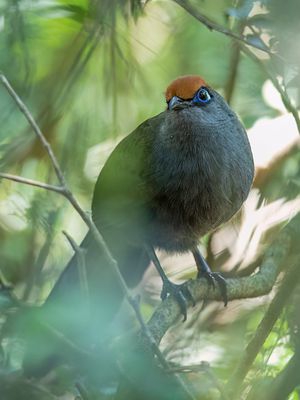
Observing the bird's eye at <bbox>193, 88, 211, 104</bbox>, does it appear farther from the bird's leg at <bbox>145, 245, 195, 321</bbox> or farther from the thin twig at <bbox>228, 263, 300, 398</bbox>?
the thin twig at <bbox>228, 263, 300, 398</bbox>

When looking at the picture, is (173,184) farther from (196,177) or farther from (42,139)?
(42,139)

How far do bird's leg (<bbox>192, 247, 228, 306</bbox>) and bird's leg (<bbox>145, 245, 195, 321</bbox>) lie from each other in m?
0.19

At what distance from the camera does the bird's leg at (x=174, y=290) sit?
13.7 ft

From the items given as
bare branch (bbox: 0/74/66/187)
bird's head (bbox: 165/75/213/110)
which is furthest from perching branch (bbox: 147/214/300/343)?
bare branch (bbox: 0/74/66/187)

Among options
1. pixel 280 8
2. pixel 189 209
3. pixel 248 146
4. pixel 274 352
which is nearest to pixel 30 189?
pixel 189 209

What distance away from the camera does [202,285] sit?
4742mm

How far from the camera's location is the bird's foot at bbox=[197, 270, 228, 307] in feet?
14.6

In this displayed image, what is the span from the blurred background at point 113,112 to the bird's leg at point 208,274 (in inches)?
3.2

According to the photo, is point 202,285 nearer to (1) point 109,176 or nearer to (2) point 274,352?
(1) point 109,176

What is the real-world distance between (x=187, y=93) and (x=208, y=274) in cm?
111

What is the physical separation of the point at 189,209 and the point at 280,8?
2.34 metres

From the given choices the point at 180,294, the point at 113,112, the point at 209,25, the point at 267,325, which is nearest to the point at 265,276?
the point at 180,294

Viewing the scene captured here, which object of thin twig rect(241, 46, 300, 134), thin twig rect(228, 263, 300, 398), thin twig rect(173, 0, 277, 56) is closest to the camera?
thin twig rect(228, 263, 300, 398)

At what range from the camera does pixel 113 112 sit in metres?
4.98
